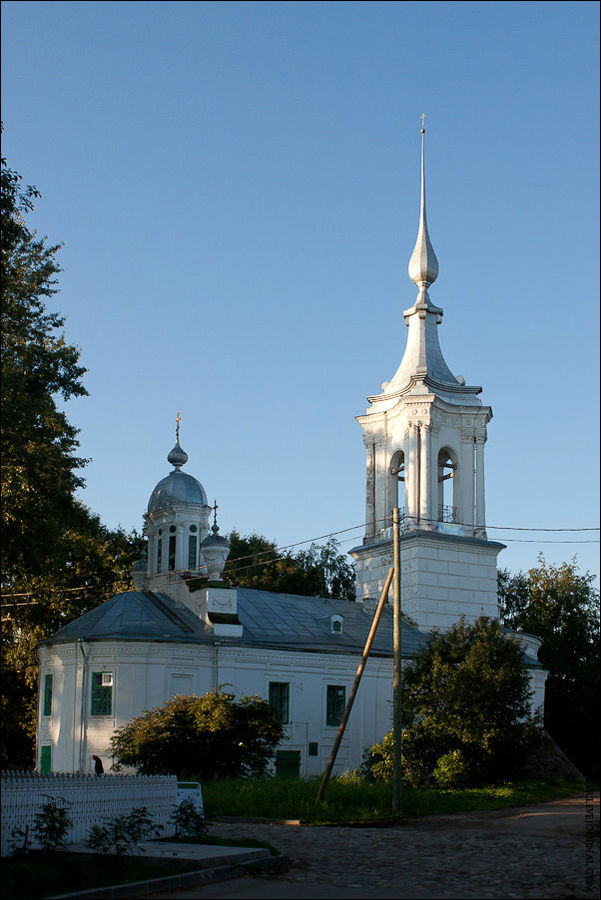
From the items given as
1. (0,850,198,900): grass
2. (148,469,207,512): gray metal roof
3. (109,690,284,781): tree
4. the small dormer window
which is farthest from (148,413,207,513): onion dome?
(0,850,198,900): grass

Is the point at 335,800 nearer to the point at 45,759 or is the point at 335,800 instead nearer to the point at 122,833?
the point at 122,833

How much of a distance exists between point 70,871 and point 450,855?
6.07 metres

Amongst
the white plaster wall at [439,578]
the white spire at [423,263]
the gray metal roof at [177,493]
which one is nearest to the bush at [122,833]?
the gray metal roof at [177,493]

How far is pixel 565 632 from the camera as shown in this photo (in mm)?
56656

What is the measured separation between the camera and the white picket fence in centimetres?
1509

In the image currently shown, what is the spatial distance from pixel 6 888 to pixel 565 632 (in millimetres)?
47811

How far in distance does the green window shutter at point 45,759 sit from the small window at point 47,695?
47.7 inches

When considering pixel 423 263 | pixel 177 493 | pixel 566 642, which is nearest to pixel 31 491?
pixel 177 493

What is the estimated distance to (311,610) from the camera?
139 feet

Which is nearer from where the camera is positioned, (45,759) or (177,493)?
(45,759)

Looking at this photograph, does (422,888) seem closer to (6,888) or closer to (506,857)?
(506,857)

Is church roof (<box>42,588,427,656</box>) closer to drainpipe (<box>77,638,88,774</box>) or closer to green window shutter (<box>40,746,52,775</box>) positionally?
drainpipe (<box>77,638,88,774</box>)

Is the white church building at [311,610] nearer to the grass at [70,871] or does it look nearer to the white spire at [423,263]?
the white spire at [423,263]

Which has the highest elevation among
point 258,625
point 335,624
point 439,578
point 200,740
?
point 439,578
